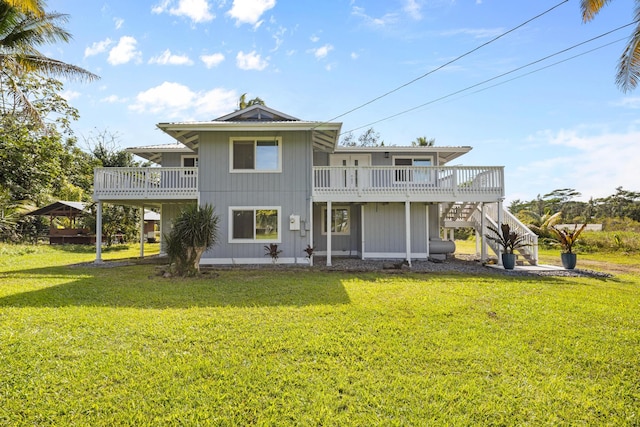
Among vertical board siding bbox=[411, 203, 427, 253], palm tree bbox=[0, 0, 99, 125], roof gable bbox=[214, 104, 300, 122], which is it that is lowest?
vertical board siding bbox=[411, 203, 427, 253]

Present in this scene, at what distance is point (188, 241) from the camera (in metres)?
9.48

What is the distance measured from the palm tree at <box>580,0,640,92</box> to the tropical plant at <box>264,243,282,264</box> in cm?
1138

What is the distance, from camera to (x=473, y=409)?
3062mm

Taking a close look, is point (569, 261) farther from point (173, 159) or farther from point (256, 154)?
point (173, 159)

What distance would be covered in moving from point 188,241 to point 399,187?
774cm

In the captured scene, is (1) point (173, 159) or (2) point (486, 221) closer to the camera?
(2) point (486, 221)

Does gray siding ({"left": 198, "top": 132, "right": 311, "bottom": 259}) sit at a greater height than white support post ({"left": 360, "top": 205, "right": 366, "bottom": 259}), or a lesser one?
greater

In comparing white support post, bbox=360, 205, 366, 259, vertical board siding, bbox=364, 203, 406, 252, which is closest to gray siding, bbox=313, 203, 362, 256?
white support post, bbox=360, 205, 366, 259

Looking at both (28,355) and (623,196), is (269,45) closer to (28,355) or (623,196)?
(28,355)

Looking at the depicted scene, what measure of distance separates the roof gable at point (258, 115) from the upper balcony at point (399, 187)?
2999 mm

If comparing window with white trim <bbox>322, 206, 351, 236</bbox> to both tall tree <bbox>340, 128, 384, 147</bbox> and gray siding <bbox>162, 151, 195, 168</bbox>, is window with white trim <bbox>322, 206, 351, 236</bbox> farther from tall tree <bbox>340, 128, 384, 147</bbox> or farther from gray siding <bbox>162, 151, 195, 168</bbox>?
tall tree <bbox>340, 128, 384, 147</bbox>

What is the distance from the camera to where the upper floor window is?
12.4 m

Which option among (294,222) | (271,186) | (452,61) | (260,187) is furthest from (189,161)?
(452,61)

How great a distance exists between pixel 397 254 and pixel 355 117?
5.98 metres
